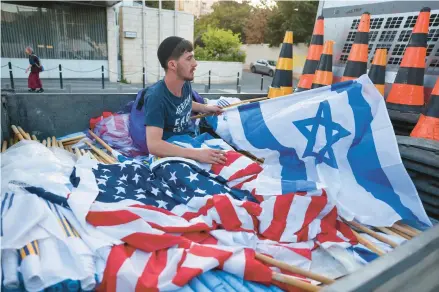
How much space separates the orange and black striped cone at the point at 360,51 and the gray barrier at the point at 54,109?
2419 mm

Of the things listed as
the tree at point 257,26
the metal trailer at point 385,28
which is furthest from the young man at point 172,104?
→ the tree at point 257,26

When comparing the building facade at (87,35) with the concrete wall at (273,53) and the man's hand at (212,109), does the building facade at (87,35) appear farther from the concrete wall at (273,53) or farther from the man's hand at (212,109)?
the man's hand at (212,109)

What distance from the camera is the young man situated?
8.07 ft

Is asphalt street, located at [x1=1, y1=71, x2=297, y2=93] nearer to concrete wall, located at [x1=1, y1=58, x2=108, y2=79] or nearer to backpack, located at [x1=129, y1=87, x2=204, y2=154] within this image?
concrete wall, located at [x1=1, y1=58, x2=108, y2=79]

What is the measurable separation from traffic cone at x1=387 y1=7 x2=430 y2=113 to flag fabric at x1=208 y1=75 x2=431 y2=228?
1.01 meters

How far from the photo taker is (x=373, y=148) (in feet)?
7.13

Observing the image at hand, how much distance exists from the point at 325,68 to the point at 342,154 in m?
1.77

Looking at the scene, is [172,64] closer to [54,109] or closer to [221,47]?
[54,109]

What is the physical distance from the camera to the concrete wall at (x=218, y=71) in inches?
687

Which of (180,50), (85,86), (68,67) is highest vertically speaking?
(180,50)

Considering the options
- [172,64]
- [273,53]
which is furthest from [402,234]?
[273,53]

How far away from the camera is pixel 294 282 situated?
4.68 ft

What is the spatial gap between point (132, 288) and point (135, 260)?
0.17 metres

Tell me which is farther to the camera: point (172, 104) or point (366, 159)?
point (172, 104)
